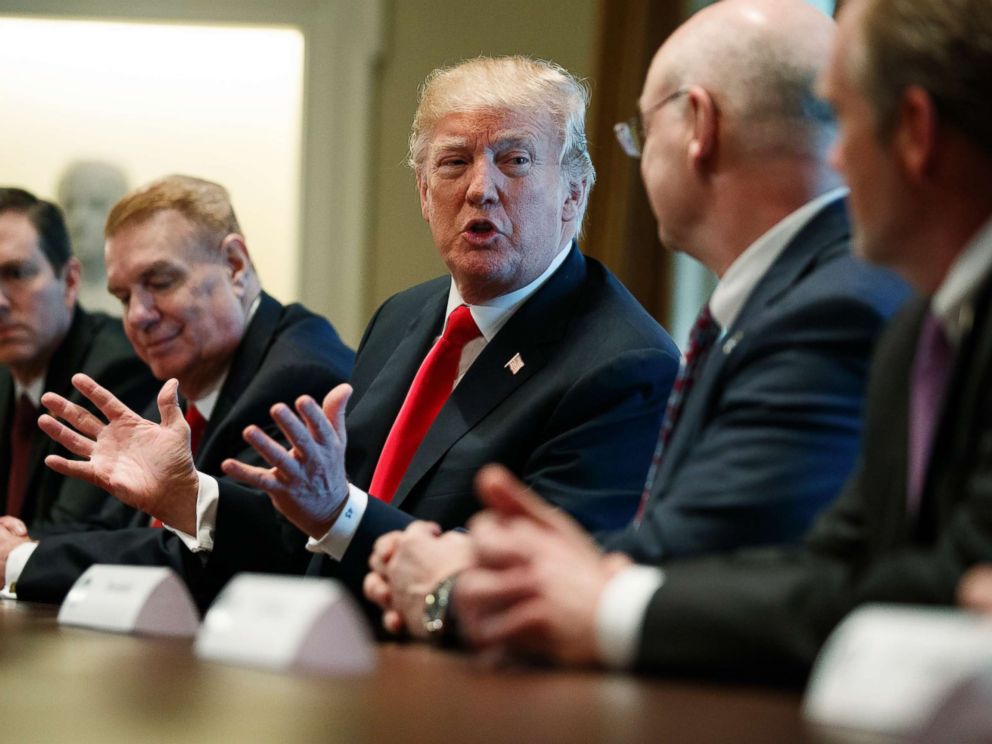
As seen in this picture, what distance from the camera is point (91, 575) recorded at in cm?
210

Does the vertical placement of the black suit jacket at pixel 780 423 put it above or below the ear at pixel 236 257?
above

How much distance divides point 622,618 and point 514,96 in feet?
6.21

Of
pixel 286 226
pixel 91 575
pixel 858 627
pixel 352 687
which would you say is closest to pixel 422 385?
pixel 91 575

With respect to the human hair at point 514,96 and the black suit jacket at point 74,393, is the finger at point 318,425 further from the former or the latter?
the black suit jacket at point 74,393

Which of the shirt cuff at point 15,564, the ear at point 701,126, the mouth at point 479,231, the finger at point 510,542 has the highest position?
the ear at point 701,126

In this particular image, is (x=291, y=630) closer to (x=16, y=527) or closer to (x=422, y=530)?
(x=422, y=530)

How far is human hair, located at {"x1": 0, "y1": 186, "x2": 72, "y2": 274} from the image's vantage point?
476 centimetres

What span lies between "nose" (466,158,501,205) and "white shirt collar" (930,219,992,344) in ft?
5.57

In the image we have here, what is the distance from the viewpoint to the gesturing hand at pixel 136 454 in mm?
2906

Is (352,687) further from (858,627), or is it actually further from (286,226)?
(286,226)

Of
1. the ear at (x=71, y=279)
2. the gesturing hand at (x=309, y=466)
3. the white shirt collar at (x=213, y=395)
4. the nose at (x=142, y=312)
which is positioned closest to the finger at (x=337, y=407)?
the gesturing hand at (x=309, y=466)

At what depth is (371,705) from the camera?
1285 mm

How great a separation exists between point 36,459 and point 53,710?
3.14 metres

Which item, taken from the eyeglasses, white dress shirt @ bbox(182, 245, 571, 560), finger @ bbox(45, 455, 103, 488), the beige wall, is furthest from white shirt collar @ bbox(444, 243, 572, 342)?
the beige wall
